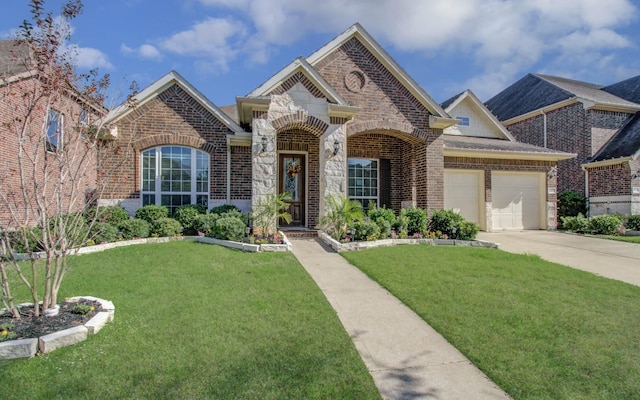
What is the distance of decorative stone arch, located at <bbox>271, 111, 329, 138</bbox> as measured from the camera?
32.9 feet

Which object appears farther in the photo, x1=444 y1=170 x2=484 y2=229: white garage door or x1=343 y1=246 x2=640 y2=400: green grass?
x1=444 y1=170 x2=484 y2=229: white garage door

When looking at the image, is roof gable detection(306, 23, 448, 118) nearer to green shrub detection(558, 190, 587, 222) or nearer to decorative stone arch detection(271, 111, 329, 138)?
decorative stone arch detection(271, 111, 329, 138)

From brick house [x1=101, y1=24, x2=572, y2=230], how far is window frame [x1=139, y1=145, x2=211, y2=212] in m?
0.03

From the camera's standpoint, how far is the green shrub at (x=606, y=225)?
12750mm

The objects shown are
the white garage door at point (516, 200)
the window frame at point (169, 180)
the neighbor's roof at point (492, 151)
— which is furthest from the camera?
the white garage door at point (516, 200)

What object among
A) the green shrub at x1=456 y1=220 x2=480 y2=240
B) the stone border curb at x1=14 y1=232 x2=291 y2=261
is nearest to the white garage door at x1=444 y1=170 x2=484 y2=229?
the green shrub at x1=456 y1=220 x2=480 y2=240

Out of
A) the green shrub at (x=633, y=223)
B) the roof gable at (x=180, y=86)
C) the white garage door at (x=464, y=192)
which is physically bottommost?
the green shrub at (x=633, y=223)

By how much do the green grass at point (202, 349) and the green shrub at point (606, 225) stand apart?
1277 centimetres

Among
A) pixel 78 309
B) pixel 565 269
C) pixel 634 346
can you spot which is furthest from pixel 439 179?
pixel 78 309

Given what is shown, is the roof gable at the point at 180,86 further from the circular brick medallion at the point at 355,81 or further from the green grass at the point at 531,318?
the green grass at the point at 531,318

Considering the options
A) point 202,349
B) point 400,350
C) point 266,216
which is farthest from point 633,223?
point 202,349

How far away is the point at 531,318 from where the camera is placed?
14.0ft

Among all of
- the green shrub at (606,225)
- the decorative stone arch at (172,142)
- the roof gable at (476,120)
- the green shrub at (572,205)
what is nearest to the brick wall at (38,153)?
the decorative stone arch at (172,142)

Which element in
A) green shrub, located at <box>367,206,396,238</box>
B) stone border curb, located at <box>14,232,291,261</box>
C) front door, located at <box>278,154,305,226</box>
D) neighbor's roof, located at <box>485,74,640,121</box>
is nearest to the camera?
stone border curb, located at <box>14,232,291,261</box>
